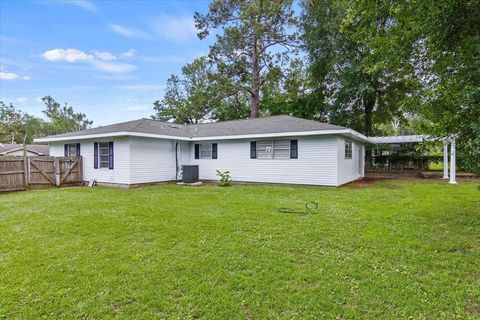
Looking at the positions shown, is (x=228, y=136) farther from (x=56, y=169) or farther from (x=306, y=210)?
(x=56, y=169)

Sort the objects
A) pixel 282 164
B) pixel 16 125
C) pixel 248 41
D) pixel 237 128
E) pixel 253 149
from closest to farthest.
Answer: pixel 282 164
pixel 253 149
pixel 237 128
pixel 248 41
pixel 16 125

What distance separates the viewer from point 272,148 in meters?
12.7

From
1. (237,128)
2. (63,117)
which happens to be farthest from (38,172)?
(63,117)

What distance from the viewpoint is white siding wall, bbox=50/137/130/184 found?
12.1 m

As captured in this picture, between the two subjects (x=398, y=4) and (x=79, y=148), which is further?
(x=79, y=148)

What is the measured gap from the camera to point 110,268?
3551 mm

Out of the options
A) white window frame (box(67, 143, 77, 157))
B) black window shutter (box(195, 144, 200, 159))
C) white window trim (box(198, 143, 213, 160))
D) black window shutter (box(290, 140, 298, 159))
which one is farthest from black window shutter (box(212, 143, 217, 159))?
white window frame (box(67, 143, 77, 157))

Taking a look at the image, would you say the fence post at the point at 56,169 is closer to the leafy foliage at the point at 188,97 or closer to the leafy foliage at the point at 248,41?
the leafy foliage at the point at 188,97

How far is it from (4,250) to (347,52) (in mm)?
20454

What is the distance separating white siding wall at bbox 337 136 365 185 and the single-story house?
0.04m

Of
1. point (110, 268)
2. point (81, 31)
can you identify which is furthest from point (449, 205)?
point (81, 31)

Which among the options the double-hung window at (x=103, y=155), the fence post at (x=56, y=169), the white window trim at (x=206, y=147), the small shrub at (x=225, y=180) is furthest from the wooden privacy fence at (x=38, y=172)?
the small shrub at (x=225, y=180)

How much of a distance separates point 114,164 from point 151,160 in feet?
5.12

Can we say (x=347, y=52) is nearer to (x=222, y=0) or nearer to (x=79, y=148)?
(x=222, y=0)
